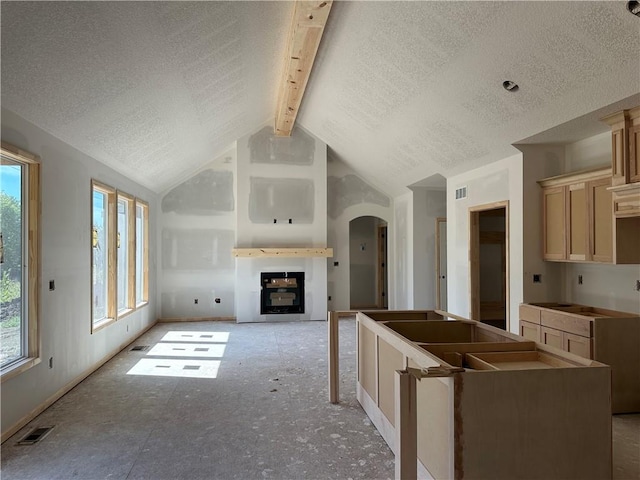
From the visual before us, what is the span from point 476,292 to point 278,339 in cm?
307

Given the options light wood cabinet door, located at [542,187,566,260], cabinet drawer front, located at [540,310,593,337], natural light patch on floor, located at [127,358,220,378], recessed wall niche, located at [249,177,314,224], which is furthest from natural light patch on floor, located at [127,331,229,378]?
light wood cabinet door, located at [542,187,566,260]

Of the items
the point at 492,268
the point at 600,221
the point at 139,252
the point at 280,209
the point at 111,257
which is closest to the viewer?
the point at 600,221

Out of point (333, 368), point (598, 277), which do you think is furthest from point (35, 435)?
point (598, 277)

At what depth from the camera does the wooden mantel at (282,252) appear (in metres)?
7.85

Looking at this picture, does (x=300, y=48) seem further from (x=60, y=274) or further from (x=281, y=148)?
(x=281, y=148)

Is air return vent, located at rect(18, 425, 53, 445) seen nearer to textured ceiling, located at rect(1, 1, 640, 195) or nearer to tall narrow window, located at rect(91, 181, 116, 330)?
tall narrow window, located at rect(91, 181, 116, 330)

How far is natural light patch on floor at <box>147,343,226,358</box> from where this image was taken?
5.59m

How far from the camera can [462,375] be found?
6.17ft

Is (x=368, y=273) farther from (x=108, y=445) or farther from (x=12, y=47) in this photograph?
(x=12, y=47)

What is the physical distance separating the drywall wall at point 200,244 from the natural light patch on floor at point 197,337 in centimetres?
133

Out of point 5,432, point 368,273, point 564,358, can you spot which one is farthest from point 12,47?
point 368,273

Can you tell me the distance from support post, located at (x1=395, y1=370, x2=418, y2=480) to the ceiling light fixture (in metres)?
2.98

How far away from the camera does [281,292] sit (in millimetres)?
8227

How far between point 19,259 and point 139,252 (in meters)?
4.09
